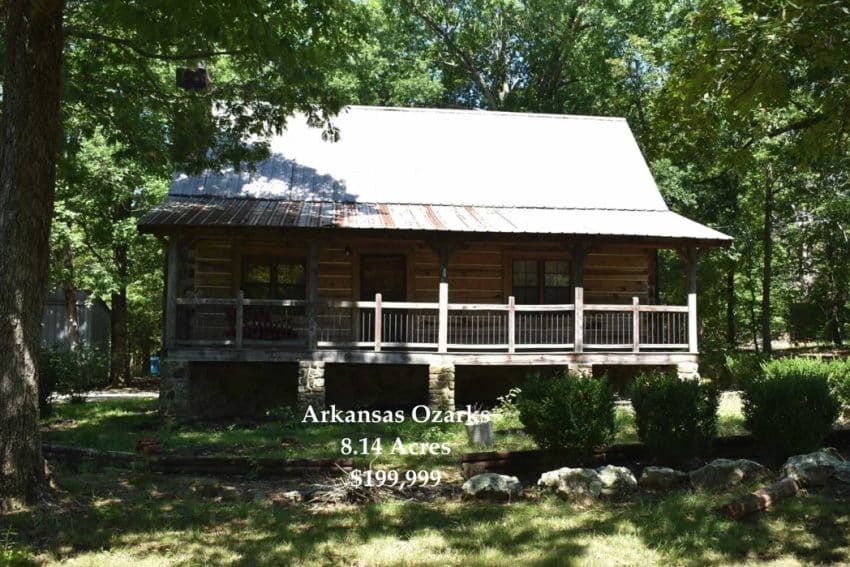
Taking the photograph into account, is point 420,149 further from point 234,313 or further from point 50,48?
point 50,48

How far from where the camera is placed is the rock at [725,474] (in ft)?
27.7

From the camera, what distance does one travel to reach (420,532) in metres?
6.89

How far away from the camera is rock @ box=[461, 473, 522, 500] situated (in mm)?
8242

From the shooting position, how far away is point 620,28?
2792 centimetres

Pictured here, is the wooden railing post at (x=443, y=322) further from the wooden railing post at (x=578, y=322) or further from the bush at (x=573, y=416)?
the bush at (x=573, y=416)

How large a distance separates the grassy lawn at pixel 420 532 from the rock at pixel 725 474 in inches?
15.5

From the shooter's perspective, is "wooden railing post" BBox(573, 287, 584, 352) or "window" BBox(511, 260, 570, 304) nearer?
"wooden railing post" BBox(573, 287, 584, 352)

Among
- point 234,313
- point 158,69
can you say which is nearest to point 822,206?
point 234,313

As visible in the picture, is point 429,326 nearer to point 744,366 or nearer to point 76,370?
point 76,370

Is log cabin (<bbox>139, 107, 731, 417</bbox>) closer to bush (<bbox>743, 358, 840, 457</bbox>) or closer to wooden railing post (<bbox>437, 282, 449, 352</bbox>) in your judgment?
wooden railing post (<bbox>437, 282, 449, 352</bbox>)

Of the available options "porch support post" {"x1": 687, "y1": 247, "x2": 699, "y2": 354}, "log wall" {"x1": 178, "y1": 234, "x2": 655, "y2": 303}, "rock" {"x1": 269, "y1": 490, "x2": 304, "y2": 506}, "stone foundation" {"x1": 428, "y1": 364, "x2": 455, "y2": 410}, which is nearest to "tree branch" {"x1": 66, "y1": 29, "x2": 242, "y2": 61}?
"log wall" {"x1": 178, "y1": 234, "x2": 655, "y2": 303}

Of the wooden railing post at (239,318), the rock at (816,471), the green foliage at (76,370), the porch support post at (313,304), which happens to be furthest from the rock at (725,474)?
the green foliage at (76,370)

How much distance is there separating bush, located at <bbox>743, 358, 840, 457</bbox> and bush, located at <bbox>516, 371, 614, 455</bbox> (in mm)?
1936

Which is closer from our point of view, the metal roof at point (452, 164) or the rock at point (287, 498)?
the rock at point (287, 498)
